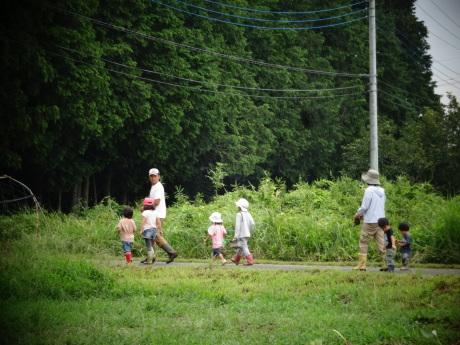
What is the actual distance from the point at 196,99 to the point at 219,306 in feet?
93.1

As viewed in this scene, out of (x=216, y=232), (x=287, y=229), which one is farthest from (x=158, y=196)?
(x=287, y=229)

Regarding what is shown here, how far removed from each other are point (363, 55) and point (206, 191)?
20585 mm

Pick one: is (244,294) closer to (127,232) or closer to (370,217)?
(370,217)

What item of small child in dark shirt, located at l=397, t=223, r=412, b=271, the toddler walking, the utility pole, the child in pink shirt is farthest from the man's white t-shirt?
the utility pole

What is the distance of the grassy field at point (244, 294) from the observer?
23.5 ft

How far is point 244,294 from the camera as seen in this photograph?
32.7 ft

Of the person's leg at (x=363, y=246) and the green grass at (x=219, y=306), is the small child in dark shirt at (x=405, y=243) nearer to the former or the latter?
the person's leg at (x=363, y=246)

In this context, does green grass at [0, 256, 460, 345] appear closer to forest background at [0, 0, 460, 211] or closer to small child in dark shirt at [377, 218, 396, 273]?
small child in dark shirt at [377, 218, 396, 273]

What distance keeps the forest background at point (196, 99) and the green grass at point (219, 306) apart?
6.97 meters

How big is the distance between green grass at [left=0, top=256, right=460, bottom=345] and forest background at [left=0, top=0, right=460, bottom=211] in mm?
6970

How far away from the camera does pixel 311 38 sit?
49.8 meters

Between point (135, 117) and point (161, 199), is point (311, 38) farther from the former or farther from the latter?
point (161, 199)

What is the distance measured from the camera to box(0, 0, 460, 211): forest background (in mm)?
26641

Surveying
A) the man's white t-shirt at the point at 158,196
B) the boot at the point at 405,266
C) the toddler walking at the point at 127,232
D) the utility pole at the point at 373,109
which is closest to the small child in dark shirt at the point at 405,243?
the boot at the point at 405,266
